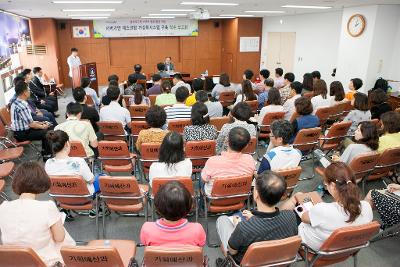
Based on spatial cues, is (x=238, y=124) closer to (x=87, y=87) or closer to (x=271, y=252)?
(x=271, y=252)

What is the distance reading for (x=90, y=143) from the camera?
14.2 ft

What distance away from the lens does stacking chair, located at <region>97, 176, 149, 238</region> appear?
288 centimetres

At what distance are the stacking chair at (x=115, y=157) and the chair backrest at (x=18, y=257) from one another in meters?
1.97

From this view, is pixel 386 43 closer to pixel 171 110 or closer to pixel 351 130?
pixel 351 130

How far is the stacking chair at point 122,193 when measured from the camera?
114 inches

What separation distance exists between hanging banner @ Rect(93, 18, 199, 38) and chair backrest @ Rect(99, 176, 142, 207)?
40.7 feet

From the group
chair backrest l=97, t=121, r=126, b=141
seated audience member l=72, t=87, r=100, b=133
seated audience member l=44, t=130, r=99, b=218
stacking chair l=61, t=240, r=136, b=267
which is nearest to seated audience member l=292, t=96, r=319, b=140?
chair backrest l=97, t=121, r=126, b=141

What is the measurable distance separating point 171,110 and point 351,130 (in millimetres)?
2905

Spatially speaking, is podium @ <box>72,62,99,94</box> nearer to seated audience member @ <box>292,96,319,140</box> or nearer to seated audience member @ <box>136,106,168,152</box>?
seated audience member @ <box>136,106,168,152</box>

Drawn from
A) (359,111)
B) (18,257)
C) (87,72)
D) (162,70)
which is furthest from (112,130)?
(87,72)

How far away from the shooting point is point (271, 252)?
1.98 metres

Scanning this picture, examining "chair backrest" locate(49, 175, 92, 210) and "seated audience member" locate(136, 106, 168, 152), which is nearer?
"chair backrest" locate(49, 175, 92, 210)

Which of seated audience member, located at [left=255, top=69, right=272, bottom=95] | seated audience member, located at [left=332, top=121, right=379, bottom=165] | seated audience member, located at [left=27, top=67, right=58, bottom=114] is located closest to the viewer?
seated audience member, located at [left=332, top=121, right=379, bottom=165]

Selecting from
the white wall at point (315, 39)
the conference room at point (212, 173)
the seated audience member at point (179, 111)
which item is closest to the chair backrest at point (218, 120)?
the conference room at point (212, 173)
